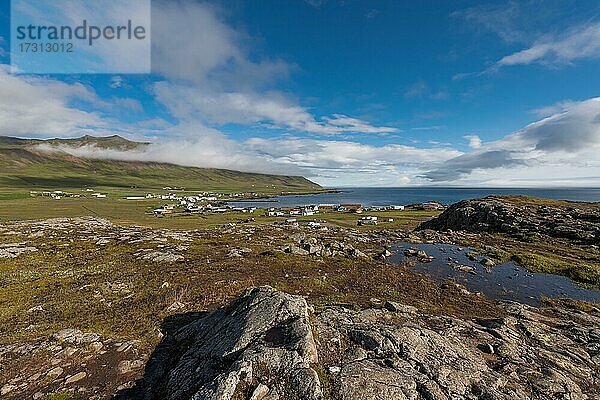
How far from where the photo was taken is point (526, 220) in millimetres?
64562

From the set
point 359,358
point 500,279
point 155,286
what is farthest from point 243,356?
point 500,279

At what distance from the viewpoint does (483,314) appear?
2241 cm

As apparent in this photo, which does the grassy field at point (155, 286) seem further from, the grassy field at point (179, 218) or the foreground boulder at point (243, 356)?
the grassy field at point (179, 218)

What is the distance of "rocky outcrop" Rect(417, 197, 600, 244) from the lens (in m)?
55.8

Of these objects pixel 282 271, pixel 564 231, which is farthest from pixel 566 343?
pixel 564 231

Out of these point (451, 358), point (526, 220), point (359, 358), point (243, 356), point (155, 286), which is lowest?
point (155, 286)

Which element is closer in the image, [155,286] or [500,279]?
[155,286]

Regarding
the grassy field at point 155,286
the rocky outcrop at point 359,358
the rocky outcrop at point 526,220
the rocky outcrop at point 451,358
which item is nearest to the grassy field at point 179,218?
the rocky outcrop at point 526,220

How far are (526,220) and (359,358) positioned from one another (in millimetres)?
71305

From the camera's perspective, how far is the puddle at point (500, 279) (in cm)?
2903

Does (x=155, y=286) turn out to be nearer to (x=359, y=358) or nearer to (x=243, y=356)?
(x=243, y=356)

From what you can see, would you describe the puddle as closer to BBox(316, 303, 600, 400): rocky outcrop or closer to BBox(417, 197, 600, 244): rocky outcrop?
BBox(316, 303, 600, 400): rocky outcrop

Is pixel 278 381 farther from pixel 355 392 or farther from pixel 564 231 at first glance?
pixel 564 231

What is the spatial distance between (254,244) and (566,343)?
3938cm
